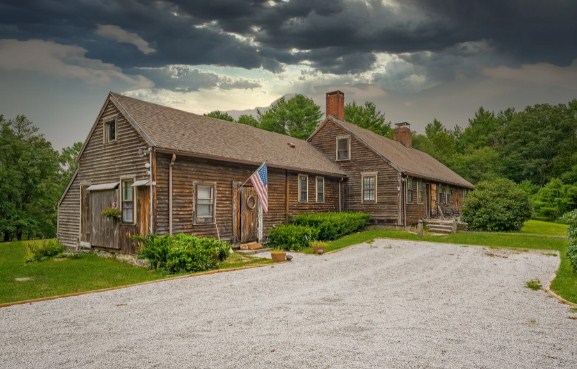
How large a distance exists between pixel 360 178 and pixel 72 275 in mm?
18379

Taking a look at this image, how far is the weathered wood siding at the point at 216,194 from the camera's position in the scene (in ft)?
51.1

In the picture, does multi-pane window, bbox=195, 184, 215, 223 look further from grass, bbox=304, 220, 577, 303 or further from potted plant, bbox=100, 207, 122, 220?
grass, bbox=304, 220, 577, 303

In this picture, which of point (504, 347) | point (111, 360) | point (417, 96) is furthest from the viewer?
A: point (417, 96)

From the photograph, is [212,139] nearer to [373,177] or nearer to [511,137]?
[373,177]

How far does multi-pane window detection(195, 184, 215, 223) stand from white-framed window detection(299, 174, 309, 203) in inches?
263

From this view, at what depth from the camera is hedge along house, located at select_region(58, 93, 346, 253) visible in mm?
15625

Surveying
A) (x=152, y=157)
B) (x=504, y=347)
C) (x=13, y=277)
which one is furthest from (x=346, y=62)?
(x=504, y=347)

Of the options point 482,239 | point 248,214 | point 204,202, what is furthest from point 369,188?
point 204,202

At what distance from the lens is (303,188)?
2312 cm

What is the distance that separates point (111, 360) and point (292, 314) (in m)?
3.32

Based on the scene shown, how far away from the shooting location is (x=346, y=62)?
32625mm

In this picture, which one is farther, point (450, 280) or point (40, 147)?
point (40, 147)

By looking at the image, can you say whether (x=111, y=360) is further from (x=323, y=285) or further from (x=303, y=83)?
(x=303, y=83)

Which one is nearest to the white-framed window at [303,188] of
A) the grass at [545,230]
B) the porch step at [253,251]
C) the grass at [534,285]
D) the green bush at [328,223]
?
the green bush at [328,223]
